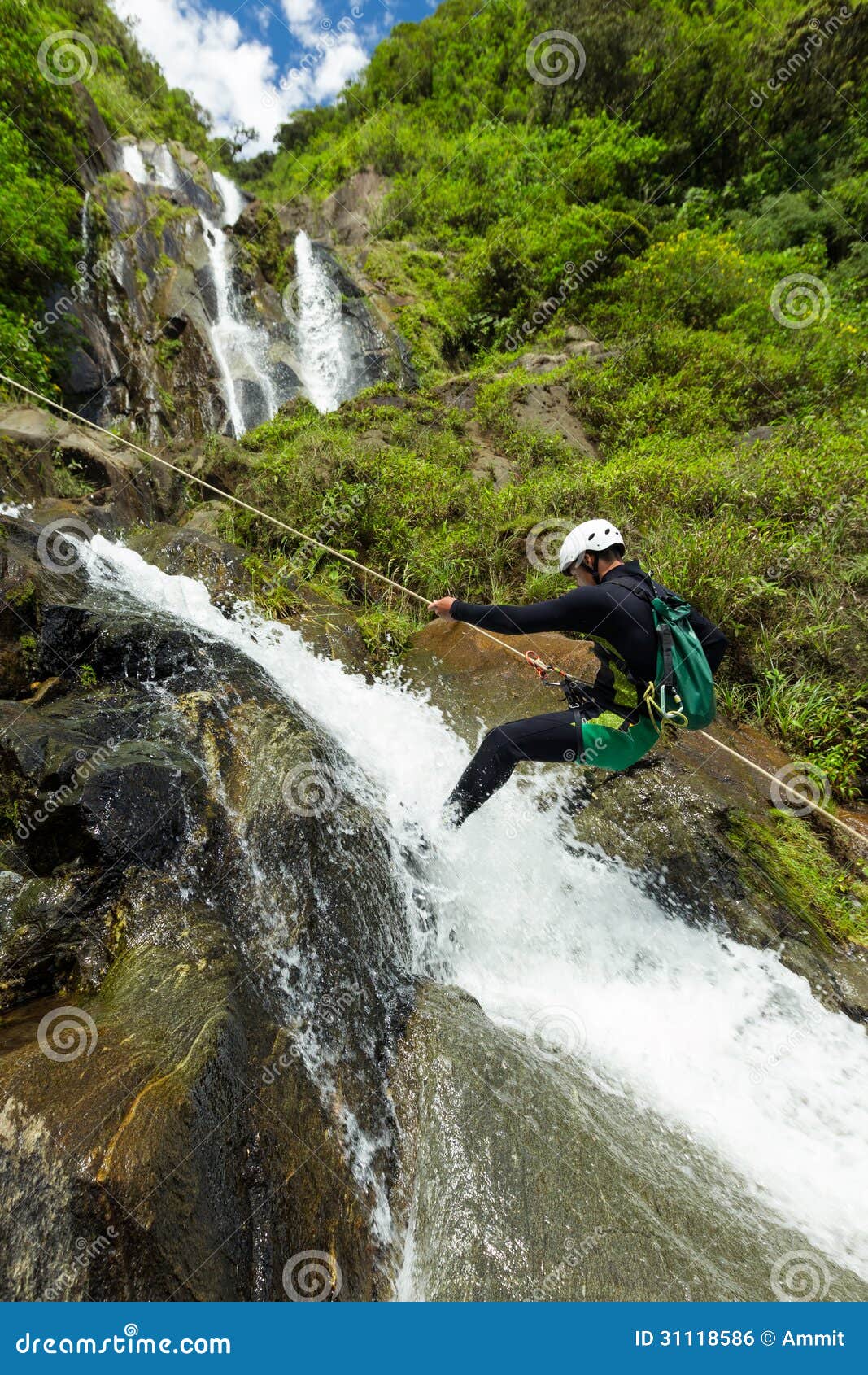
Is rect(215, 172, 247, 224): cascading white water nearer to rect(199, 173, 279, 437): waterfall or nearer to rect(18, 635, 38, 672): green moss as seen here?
rect(199, 173, 279, 437): waterfall

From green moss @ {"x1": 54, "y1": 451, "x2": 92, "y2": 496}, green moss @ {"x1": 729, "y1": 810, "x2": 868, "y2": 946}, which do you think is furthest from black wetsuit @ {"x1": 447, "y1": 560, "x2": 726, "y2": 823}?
green moss @ {"x1": 54, "y1": 451, "x2": 92, "y2": 496}

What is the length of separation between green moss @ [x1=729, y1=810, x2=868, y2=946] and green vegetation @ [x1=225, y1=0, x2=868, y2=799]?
74 cm

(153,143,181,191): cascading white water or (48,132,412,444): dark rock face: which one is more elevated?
(153,143,181,191): cascading white water

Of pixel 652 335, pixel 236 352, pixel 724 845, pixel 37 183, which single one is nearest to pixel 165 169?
pixel 236 352

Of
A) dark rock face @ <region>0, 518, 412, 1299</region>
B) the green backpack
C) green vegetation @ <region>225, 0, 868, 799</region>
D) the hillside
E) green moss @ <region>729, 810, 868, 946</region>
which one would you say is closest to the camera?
dark rock face @ <region>0, 518, 412, 1299</region>

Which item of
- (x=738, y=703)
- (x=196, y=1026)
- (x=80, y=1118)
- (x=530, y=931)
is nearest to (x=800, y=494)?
(x=738, y=703)

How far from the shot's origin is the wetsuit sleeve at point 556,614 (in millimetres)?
3275

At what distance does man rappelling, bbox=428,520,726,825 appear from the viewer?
10.7ft

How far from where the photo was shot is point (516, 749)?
3951mm

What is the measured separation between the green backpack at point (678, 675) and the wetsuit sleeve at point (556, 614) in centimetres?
26

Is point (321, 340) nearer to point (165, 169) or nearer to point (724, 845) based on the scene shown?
point (165, 169)

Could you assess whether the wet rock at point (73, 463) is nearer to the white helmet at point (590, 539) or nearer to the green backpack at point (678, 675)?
the white helmet at point (590, 539)

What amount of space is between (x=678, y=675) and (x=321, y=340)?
57.7ft

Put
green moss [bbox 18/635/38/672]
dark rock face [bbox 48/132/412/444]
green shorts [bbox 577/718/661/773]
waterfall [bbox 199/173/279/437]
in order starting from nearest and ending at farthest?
green shorts [bbox 577/718/661/773] < green moss [bbox 18/635/38/672] < dark rock face [bbox 48/132/412/444] < waterfall [bbox 199/173/279/437]
